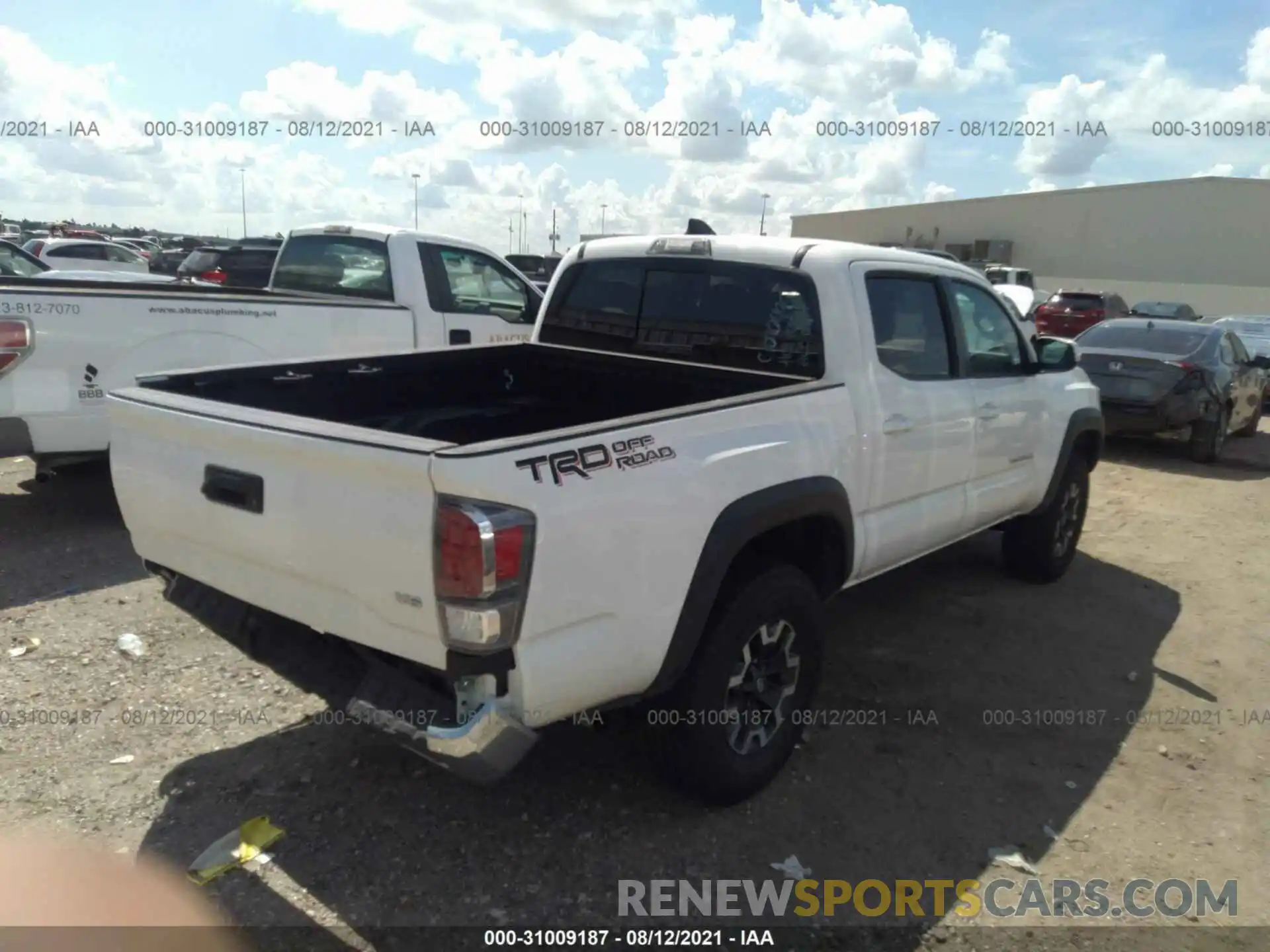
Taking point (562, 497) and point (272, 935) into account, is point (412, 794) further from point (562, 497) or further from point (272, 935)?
point (562, 497)

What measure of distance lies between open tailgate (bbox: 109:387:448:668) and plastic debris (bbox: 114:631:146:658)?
1.38 m

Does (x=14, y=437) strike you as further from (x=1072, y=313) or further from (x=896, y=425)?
(x=1072, y=313)

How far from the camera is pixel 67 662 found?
429 cm

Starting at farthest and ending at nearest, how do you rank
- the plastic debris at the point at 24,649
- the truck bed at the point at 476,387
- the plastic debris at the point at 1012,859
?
the plastic debris at the point at 24,649 → the truck bed at the point at 476,387 → the plastic debris at the point at 1012,859

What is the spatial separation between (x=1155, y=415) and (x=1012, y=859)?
8.29m

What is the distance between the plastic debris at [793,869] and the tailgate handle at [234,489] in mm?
1965

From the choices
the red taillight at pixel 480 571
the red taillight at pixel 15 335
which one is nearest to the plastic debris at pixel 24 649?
the red taillight at pixel 15 335

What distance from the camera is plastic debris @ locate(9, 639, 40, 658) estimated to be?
4332mm

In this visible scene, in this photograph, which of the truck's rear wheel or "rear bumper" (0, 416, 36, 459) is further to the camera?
"rear bumper" (0, 416, 36, 459)

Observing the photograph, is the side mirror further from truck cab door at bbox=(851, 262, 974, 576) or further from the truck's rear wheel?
the truck's rear wheel

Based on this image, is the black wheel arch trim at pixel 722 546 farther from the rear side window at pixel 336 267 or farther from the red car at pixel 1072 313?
the red car at pixel 1072 313

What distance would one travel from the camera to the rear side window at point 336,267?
7.65 metres

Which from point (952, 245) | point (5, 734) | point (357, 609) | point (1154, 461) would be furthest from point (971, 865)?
point (952, 245)

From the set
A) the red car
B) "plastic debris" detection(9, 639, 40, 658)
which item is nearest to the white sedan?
"plastic debris" detection(9, 639, 40, 658)
